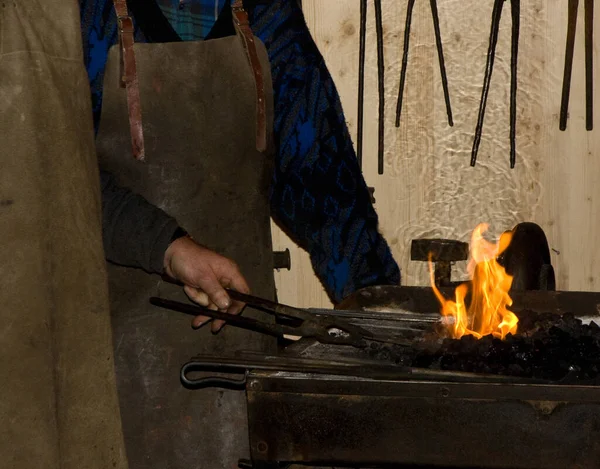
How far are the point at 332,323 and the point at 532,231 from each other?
2.47 ft

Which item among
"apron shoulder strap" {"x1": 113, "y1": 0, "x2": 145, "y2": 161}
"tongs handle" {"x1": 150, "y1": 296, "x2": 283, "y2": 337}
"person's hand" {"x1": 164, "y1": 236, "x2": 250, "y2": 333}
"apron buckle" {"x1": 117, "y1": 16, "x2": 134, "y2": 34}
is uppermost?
"apron buckle" {"x1": 117, "y1": 16, "x2": 134, "y2": 34}

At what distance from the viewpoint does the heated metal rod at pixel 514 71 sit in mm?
3072

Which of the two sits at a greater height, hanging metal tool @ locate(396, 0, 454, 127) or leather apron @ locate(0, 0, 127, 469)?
hanging metal tool @ locate(396, 0, 454, 127)

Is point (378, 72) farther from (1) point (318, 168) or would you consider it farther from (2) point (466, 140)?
(1) point (318, 168)

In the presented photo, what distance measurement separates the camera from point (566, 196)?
326 cm

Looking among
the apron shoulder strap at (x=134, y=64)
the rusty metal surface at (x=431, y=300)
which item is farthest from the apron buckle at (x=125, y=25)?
the rusty metal surface at (x=431, y=300)

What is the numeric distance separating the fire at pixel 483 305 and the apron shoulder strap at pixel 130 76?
Result: 0.81 m

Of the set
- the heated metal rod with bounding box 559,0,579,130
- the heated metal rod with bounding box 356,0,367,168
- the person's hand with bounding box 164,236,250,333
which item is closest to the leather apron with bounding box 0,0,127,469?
the person's hand with bounding box 164,236,250,333

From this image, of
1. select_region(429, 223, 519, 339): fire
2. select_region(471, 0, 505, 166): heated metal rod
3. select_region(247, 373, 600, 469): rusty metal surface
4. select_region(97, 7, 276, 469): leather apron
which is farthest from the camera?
select_region(471, 0, 505, 166): heated metal rod

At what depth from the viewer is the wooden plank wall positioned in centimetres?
315

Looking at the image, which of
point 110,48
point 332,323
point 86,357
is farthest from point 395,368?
point 110,48

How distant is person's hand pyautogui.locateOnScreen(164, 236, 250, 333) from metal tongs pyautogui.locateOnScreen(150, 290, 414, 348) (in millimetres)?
32

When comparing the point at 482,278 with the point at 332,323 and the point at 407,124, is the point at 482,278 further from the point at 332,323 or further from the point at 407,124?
the point at 407,124

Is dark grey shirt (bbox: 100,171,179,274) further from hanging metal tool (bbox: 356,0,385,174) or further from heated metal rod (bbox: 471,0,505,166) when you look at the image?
heated metal rod (bbox: 471,0,505,166)
